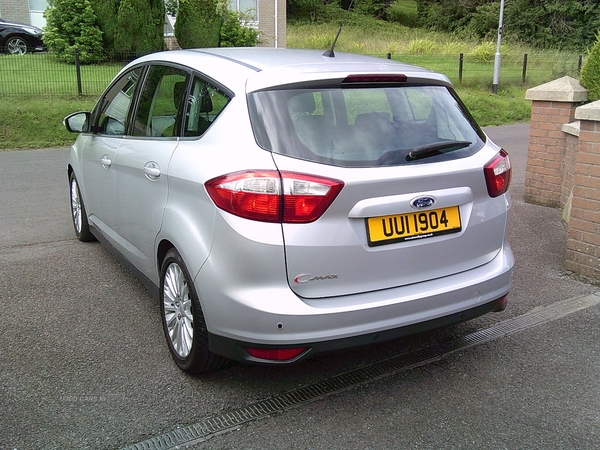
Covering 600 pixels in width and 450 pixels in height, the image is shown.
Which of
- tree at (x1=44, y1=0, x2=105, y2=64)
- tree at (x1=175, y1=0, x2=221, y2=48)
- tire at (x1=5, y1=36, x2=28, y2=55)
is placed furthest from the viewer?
tire at (x1=5, y1=36, x2=28, y2=55)

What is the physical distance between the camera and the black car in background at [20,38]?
65.7 ft

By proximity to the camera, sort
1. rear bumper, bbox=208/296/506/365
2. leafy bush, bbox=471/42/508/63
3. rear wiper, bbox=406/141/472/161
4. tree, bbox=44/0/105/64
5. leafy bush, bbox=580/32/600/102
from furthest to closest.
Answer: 1. leafy bush, bbox=471/42/508/63
2. tree, bbox=44/0/105/64
3. leafy bush, bbox=580/32/600/102
4. rear wiper, bbox=406/141/472/161
5. rear bumper, bbox=208/296/506/365

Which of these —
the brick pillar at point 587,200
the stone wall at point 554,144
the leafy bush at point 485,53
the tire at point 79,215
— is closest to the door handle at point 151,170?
the tire at point 79,215

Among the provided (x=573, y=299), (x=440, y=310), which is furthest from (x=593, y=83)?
(x=440, y=310)

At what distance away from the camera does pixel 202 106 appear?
3398 mm

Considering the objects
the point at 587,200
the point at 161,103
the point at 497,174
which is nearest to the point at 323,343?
the point at 497,174

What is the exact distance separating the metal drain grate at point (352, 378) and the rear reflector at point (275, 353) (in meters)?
0.36

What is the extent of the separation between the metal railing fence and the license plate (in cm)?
1326

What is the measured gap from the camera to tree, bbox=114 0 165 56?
18.0 meters

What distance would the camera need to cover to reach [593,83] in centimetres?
676

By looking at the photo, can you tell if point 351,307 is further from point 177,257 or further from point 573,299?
point 573,299

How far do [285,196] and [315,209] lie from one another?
0.48ft

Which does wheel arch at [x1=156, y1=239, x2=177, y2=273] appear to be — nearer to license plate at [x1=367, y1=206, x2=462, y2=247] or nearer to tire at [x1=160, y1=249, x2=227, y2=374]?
tire at [x1=160, y1=249, x2=227, y2=374]

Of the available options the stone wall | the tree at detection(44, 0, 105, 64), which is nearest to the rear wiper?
the stone wall
